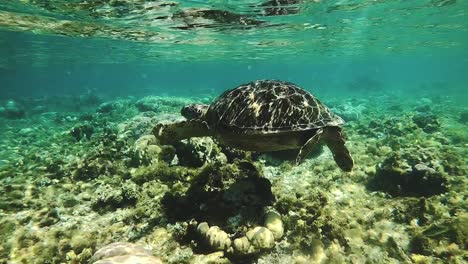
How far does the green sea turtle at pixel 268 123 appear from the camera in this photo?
5.95 metres

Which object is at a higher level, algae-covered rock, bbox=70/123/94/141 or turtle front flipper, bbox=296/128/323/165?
turtle front flipper, bbox=296/128/323/165

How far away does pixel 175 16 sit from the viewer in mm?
19156

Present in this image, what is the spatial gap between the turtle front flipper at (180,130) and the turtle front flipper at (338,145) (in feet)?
8.33

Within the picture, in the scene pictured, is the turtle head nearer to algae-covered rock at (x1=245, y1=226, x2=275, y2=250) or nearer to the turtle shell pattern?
the turtle shell pattern

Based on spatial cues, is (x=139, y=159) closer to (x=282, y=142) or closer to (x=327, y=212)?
(x=282, y=142)

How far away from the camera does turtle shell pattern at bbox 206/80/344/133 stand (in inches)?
236

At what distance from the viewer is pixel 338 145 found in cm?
672

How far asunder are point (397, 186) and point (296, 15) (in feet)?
50.0

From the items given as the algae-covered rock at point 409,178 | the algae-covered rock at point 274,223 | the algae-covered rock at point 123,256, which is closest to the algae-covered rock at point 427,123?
the algae-covered rock at point 409,178

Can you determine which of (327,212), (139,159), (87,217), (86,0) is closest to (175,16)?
(86,0)

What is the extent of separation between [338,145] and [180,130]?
11.2 ft

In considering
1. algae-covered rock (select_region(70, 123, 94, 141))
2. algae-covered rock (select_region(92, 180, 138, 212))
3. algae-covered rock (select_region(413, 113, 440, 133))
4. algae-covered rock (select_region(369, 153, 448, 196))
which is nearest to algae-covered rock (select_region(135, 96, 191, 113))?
algae-covered rock (select_region(70, 123, 94, 141))

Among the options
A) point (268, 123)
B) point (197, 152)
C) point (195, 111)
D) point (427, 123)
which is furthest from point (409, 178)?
point (427, 123)

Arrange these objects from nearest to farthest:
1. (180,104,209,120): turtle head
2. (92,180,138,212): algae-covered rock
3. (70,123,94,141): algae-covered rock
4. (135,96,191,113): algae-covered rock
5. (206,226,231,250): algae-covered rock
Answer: (206,226,231,250): algae-covered rock < (92,180,138,212): algae-covered rock < (180,104,209,120): turtle head < (70,123,94,141): algae-covered rock < (135,96,191,113): algae-covered rock
